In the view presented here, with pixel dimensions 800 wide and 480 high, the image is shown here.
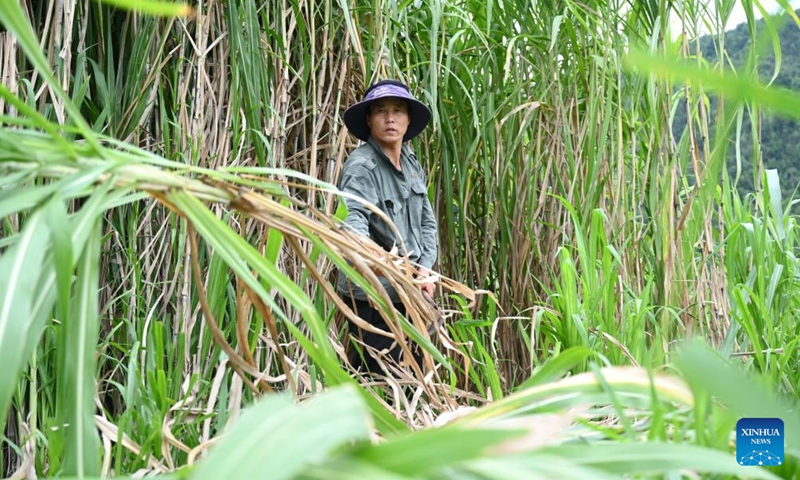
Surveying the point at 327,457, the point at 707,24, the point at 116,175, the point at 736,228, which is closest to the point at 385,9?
the point at 707,24

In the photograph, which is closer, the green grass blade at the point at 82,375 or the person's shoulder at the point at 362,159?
the green grass blade at the point at 82,375

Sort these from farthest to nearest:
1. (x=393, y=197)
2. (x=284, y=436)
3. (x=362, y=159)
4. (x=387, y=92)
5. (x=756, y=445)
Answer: (x=393, y=197), (x=362, y=159), (x=387, y=92), (x=756, y=445), (x=284, y=436)

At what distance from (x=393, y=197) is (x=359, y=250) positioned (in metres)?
1.49

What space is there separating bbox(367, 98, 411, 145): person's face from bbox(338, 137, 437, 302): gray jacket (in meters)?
0.04

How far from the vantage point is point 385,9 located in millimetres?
1943

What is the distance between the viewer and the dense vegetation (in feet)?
1.36

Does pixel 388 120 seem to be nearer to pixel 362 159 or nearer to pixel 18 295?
pixel 362 159

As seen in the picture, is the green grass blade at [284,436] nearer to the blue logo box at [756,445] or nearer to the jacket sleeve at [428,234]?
the blue logo box at [756,445]

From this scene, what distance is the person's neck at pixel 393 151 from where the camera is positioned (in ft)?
7.02

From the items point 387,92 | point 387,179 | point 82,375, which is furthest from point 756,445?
point 387,179

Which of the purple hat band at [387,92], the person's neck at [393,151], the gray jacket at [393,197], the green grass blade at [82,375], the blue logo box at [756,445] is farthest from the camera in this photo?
the person's neck at [393,151]

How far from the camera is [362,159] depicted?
204 centimetres

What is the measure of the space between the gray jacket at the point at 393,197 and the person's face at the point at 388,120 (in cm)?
4

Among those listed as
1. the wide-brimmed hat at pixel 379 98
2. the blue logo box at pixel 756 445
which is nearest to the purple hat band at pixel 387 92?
the wide-brimmed hat at pixel 379 98
